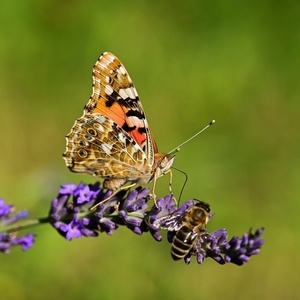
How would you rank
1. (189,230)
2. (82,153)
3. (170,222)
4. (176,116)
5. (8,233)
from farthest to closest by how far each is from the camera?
(176,116), (82,153), (8,233), (170,222), (189,230)

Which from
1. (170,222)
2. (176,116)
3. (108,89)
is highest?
(176,116)

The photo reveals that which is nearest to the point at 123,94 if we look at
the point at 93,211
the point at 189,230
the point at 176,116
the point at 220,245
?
the point at 93,211

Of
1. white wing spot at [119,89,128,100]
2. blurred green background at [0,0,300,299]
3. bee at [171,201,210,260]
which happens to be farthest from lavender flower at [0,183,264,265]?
blurred green background at [0,0,300,299]

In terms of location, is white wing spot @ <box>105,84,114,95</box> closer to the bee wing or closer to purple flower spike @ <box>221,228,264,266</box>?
the bee wing

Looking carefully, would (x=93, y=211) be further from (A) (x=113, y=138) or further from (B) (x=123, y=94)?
(B) (x=123, y=94)

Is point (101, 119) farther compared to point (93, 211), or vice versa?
point (101, 119)

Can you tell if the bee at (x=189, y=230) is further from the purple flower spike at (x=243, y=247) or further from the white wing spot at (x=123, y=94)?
the white wing spot at (x=123, y=94)

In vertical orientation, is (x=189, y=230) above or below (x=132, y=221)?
above
